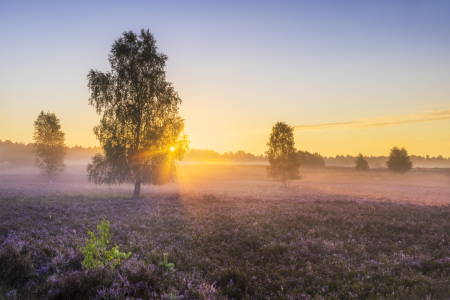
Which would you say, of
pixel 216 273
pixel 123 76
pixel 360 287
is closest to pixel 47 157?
pixel 123 76

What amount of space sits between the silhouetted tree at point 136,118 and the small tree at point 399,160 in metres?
68.6

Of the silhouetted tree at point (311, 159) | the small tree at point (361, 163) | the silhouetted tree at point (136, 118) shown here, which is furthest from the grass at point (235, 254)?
the silhouetted tree at point (311, 159)

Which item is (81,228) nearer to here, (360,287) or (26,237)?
(26,237)

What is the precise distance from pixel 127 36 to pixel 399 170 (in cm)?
7616

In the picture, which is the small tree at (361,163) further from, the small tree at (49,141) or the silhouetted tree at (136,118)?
the small tree at (49,141)

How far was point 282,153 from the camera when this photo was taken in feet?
158

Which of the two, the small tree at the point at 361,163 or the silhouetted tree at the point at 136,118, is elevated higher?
the silhouetted tree at the point at 136,118

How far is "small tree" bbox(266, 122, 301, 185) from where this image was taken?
47906 mm

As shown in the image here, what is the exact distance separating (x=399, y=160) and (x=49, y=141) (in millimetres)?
85502

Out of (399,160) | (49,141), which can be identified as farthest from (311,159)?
(49,141)

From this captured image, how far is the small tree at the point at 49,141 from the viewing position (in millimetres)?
46469

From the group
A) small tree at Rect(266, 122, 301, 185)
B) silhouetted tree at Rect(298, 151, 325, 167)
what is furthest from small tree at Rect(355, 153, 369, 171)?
small tree at Rect(266, 122, 301, 185)

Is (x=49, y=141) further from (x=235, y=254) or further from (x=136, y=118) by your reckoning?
(x=235, y=254)

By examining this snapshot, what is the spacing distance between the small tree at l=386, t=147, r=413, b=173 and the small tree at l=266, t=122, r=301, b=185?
3866 cm
